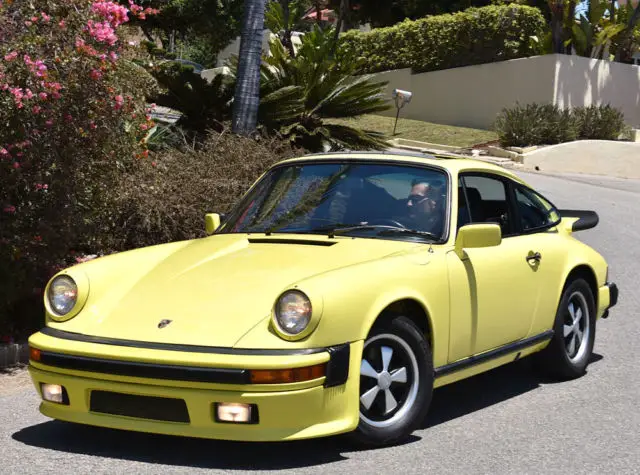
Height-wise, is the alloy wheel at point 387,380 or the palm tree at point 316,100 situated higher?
the palm tree at point 316,100

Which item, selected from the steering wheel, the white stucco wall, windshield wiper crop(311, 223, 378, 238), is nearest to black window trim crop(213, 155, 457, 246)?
the steering wheel

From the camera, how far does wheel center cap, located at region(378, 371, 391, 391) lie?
5418 mm

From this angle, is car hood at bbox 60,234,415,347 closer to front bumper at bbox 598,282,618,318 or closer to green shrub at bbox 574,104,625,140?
front bumper at bbox 598,282,618,318

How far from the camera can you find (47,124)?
26.2 feet

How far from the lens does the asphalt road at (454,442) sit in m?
5.17

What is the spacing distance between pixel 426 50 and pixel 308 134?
71.1 ft

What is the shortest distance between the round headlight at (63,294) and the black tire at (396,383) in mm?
1567

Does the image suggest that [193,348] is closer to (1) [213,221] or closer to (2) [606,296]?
(1) [213,221]

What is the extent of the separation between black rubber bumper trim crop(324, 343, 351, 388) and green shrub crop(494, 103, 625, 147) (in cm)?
2287

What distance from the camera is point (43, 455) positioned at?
209 inches

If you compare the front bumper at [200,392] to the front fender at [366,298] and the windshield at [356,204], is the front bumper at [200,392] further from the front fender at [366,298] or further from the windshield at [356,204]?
the windshield at [356,204]

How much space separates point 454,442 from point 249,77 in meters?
7.85

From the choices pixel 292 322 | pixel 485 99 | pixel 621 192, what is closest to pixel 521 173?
pixel 621 192

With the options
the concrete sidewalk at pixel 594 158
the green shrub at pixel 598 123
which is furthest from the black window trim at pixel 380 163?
the green shrub at pixel 598 123
